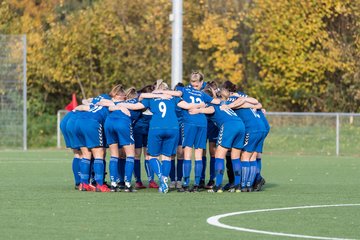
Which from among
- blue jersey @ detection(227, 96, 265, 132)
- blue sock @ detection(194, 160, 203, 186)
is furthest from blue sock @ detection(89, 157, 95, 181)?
blue jersey @ detection(227, 96, 265, 132)

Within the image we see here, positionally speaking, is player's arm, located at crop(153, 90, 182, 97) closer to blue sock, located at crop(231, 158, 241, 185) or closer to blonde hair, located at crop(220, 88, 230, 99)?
blonde hair, located at crop(220, 88, 230, 99)

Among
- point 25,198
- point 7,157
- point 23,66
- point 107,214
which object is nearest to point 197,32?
point 23,66

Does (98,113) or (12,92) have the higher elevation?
(12,92)

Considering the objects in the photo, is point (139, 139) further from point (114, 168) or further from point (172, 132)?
point (172, 132)

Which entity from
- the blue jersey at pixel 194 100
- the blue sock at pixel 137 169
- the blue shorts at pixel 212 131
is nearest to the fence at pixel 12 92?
the blue sock at pixel 137 169

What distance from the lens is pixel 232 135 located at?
19656mm

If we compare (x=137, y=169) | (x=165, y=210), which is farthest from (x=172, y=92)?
(x=165, y=210)

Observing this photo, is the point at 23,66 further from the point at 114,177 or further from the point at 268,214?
the point at 268,214

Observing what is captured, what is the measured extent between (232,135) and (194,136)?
2.29 feet

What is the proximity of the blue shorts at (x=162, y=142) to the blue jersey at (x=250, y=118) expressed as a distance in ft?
4.02

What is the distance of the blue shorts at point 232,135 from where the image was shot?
19.7m

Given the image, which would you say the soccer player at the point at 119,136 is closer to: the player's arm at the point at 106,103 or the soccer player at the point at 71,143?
the player's arm at the point at 106,103

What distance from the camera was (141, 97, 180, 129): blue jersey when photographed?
19.4 meters

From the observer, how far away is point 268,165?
30.0 metres
